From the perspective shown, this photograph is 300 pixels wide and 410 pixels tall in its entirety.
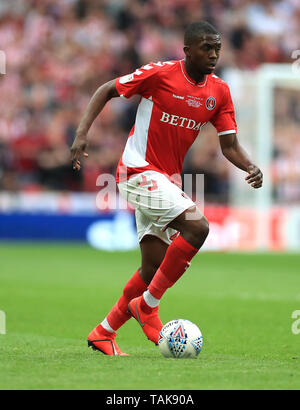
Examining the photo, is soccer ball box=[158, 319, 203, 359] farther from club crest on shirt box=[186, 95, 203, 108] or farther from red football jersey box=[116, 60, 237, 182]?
club crest on shirt box=[186, 95, 203, 108]

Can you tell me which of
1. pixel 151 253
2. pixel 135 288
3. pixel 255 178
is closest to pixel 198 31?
pixel 255 178

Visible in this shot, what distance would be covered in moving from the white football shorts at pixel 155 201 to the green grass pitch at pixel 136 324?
93 centimetres

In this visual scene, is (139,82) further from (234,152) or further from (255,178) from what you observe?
(255,178)

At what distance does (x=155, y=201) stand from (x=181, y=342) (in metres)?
1.00

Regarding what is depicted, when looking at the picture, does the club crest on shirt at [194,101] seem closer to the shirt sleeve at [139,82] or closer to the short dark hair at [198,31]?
the shirt sleeve at [139,82]

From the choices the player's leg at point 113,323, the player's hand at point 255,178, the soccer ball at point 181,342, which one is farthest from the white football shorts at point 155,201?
the soccer ball at point 181,342

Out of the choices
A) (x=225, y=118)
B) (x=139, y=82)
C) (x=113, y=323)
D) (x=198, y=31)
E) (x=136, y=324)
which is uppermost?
(x=198, y=31)

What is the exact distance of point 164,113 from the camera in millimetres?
5938

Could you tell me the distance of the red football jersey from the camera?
19.4 feet

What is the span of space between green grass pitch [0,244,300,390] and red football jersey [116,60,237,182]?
1417 mm

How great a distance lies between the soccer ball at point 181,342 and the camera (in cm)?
555

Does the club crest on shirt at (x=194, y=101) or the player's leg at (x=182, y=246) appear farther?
the club crest on shirt at (x=194, y=101)

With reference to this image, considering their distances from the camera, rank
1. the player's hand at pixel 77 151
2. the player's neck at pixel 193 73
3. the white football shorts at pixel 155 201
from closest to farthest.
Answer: the player's hand at pixel 77 151, the white football shorts at pixel 155 201, the player's neck at pixel 193 73

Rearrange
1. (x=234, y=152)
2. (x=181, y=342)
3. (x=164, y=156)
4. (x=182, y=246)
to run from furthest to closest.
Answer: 1. (x=234, y=152)
2. (x=164, y=156)
3. (x=182, y=246)
4. (x=181, y=342)
